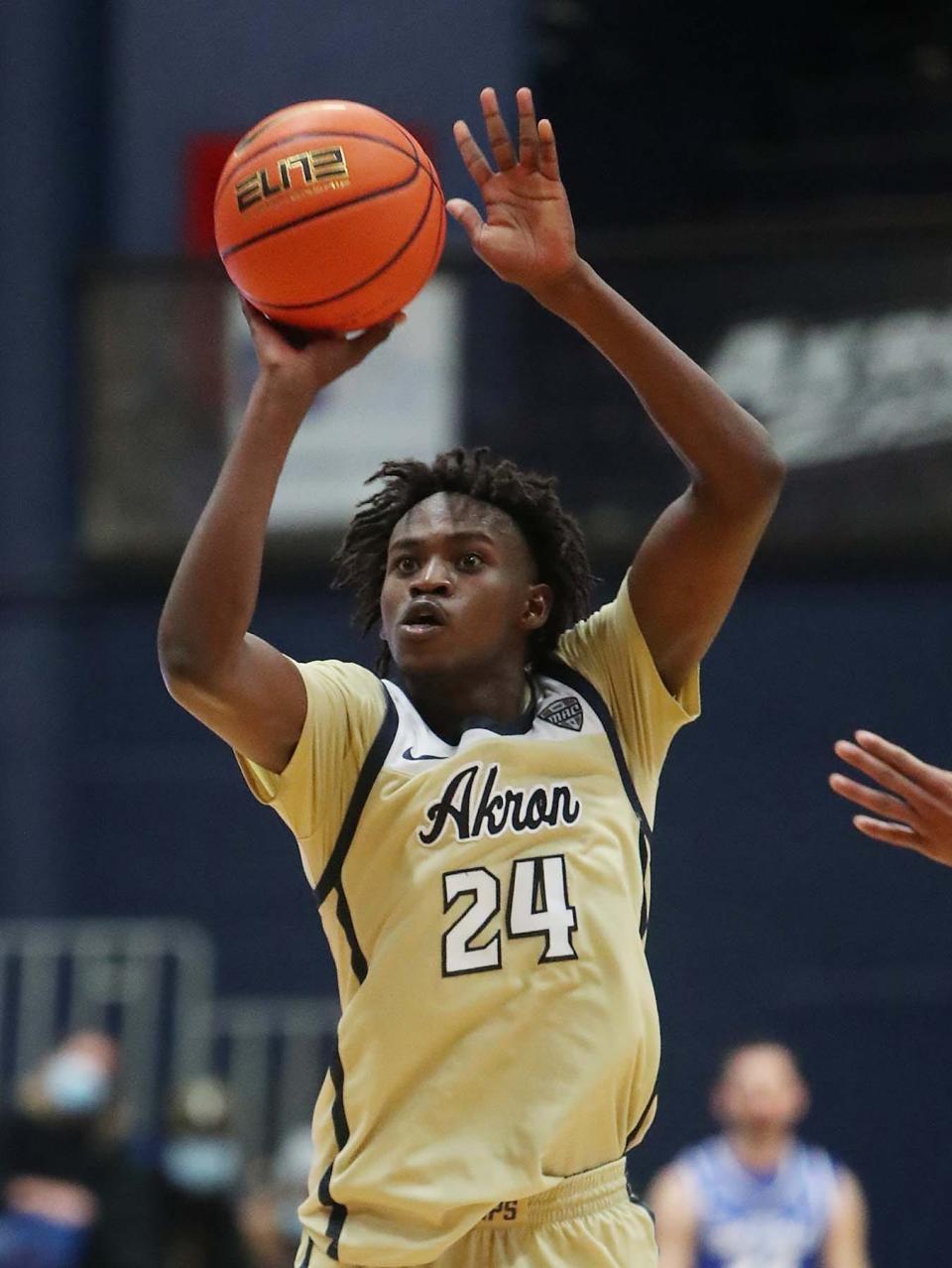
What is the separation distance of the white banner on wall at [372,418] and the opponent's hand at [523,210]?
5922 mm

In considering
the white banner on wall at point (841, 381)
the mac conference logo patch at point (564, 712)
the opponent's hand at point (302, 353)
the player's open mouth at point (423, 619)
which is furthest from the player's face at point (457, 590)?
the white banner on wall at point (841, 381)

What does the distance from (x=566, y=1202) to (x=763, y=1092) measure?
4336mm

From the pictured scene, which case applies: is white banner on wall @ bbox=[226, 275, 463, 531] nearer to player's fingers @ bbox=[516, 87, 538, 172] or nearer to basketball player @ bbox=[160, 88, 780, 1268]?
basketball player @ bbox=[160, 88, 780, 1268]

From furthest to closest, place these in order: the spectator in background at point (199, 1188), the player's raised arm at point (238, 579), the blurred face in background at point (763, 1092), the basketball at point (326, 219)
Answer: the spectator in background at point (199, 1188) < the blurred face in background at point (763, 1092) < the basketball at point (326, 219) < the player's raised arm at point (238, 579)

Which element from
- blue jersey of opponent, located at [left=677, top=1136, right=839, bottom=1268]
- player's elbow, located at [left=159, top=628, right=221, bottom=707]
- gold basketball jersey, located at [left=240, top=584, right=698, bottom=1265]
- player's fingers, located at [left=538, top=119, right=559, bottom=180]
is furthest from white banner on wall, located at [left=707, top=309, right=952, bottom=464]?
player's elbow, located at [left=159, top=628, right=221, bottom=707]

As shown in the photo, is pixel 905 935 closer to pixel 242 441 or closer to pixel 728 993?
pixel 728 993

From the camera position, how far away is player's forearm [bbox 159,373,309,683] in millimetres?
3418

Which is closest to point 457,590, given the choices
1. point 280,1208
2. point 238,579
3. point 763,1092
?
point 238,579

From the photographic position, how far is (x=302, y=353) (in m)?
3.56

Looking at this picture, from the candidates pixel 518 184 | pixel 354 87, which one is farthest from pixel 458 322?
pixel 518 184

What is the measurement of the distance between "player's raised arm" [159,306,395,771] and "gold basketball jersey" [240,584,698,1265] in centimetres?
15

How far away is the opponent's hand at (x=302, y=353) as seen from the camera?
3.50m

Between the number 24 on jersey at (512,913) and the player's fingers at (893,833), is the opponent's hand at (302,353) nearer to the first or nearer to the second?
the number 24 on jersey at (512,913)

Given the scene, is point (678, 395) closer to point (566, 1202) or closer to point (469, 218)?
point (469, 218)
